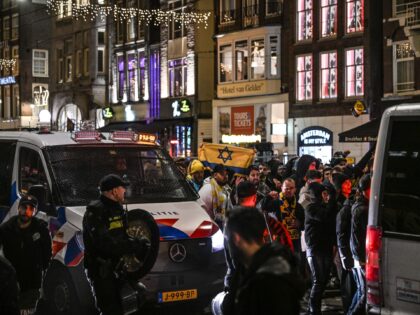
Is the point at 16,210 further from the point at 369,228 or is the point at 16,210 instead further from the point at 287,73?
the point at 287,73

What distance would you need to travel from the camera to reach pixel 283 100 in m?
36.0

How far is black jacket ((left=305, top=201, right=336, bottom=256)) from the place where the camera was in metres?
9.58

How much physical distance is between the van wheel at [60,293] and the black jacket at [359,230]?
3133mm

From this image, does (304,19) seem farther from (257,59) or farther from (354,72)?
(354,72)

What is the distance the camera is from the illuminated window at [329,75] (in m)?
33.8

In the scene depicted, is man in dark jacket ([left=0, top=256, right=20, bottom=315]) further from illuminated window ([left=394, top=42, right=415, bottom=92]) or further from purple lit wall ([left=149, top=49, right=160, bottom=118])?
purple lit wall ([left=149, top=49, right=160, bottom=118])

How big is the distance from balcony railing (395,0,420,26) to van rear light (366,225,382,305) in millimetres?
23628

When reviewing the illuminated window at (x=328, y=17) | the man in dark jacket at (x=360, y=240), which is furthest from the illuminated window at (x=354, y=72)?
the man in dark jacket at (x=360, y=240)

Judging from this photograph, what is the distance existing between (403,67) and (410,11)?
8.38ft

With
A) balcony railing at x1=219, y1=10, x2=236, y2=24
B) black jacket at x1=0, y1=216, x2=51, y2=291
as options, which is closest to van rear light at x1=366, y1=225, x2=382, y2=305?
black jacket at x1=0, y1=216, x2=51, y2=291

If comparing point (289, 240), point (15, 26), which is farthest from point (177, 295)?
point (15, 26)

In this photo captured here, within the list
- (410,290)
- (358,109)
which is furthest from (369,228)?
(358,109)

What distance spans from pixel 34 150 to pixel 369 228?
15.8 feet

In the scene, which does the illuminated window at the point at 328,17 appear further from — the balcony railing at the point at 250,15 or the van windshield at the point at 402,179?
the van windshield at the point at 402,179
